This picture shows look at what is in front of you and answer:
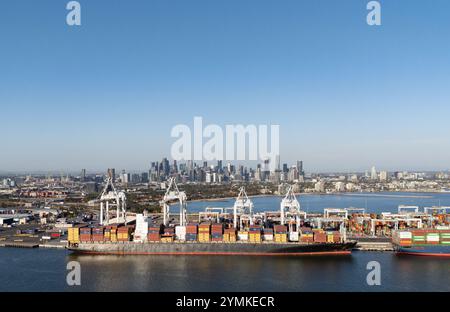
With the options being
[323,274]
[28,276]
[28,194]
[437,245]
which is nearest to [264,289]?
[323,274]

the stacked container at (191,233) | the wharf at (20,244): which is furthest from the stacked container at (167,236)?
the wharf at (20,244)

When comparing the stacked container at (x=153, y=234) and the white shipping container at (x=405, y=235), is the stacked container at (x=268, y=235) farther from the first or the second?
the white shipping container at (x=405, y=235)

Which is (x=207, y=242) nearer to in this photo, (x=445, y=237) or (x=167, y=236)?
(x=167, y=236)

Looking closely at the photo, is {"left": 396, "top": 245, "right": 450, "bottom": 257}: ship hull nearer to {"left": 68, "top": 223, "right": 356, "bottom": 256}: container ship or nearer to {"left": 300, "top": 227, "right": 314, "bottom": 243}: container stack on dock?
{"left": 68, "top": 223, "right": 356, "bottom": 256}: container ship

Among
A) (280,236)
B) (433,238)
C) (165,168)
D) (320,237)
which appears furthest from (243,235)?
(165,168)

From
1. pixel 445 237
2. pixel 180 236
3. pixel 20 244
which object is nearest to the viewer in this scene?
pixel 445 237

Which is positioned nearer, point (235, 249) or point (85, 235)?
point (235, 249)
